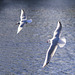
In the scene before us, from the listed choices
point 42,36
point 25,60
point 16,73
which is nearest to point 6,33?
point 42,36

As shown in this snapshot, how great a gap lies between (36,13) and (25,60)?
6367 cm

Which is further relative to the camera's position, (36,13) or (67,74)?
(36,13)

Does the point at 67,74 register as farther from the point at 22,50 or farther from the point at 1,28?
the point at 1,28

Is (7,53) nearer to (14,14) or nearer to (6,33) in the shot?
(6,33)

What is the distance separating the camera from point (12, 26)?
89500mm

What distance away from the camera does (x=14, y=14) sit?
365 ft

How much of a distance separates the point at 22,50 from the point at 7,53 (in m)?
5.17

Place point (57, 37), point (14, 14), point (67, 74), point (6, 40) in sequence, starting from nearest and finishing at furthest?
1. point (57, 37)
2. point (67, 74)
3. point (6, 40)
4. point (14, 14)

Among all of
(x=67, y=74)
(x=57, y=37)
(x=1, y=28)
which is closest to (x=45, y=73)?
(x=67, y=74)

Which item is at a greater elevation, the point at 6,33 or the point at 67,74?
the point at 6,33

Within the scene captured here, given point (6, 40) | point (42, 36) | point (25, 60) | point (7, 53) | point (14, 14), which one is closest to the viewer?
point (25, 60)

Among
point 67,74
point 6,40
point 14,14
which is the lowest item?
point 67,74

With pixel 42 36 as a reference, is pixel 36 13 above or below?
above

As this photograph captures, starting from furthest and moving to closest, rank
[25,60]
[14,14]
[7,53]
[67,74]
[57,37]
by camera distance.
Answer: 1. [14,14]
2. [7,53]
3. [25,60]
4. [67,74]
5. [57,37]
